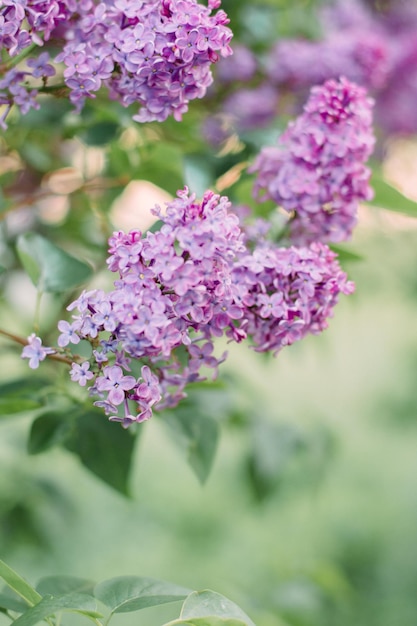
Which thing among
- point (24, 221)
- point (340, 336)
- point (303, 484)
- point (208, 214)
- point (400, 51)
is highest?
point (208, 214)

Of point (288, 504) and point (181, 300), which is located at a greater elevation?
point (181, 300)

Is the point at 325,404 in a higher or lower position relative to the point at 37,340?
lower

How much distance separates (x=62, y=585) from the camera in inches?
24.5

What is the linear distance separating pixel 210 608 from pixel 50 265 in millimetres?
336

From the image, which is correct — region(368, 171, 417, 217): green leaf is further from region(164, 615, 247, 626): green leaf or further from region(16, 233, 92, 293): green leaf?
region(164, 615, 247, 626): green leaf

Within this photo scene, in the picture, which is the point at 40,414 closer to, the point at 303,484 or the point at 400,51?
the point at 400,51

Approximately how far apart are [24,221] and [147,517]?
1301 mm

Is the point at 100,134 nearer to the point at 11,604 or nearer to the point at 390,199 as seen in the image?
the point at 390,199

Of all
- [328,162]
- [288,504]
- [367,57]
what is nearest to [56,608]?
[328,162]

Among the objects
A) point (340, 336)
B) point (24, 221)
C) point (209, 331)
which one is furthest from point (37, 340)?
point (340, 336)

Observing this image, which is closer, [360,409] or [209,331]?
[209,331]

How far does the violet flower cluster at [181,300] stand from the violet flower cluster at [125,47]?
0.10m

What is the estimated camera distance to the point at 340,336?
3.33m

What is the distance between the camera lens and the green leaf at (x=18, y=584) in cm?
50
